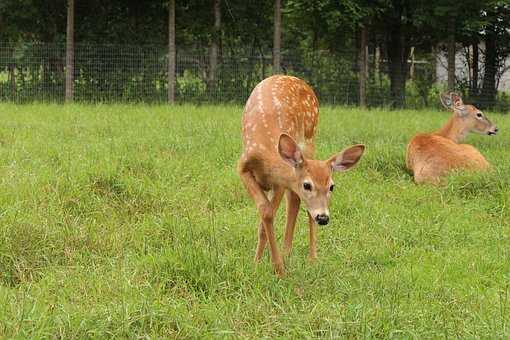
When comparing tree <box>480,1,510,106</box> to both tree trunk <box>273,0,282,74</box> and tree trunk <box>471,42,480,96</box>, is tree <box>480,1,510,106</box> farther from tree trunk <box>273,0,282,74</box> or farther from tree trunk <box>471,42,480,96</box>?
tree trunk <box>273,0,282,74</box>

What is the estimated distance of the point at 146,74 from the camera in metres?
14.9

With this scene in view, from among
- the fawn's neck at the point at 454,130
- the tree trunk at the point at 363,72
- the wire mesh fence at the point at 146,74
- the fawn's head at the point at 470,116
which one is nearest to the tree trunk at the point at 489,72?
the wire mesh fence at the point at 146,74

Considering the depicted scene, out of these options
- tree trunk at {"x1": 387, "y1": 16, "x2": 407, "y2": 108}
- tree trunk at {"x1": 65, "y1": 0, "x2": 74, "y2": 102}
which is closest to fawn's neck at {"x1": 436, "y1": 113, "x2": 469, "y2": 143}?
tree trunk at {"x1": 387, "y1": 16, "x2": 407, "y2": 108}

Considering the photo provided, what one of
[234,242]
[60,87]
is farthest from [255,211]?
[60,87]

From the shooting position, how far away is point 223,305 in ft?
11.7

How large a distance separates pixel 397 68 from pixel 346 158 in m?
13.1

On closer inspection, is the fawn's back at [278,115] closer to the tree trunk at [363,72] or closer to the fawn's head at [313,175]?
the fawn's head at [313,175]

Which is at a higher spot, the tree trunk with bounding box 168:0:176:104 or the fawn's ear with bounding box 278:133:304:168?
the tree trunk with bounding box 168:0:176:104

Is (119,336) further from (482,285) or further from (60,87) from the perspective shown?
(60,87)

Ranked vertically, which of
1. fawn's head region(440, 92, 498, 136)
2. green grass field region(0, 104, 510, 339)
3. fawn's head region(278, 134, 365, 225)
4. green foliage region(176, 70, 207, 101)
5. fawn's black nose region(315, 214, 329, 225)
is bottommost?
green grass field region(0, 104, 510, 339)

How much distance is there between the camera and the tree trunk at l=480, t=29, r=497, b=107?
56.5 ft

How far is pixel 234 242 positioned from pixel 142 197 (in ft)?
3.97

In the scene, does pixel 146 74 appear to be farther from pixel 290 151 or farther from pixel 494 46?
pixel 290 151

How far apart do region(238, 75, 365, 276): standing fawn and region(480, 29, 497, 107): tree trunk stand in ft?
41.8
